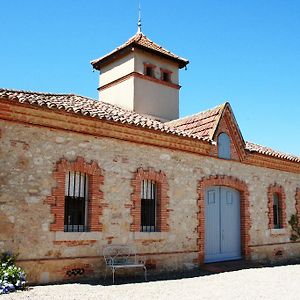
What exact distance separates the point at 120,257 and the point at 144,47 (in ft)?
34.1

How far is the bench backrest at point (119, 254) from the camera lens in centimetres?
1020

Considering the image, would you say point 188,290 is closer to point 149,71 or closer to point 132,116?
point 132,116

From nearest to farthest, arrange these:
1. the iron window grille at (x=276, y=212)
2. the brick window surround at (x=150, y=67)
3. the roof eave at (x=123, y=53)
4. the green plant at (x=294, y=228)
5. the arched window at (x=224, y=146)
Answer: the arched window at (x=224, y=146), the iron window grille at (x=276, y=212), the green plant at (x=294, y=228), the roof eave at (x=123, y=53), the brick window surround at (x=150, y=67)

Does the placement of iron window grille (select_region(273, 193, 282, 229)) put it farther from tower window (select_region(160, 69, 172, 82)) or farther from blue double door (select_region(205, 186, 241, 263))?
tower window (select_region(160, 69, 172, 82))

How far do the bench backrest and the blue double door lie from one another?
3.41m

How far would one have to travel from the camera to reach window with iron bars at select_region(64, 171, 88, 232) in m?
10.0

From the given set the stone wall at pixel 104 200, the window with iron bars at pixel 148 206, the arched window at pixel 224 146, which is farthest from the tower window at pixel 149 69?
the window with iron bars at pixel 148 206

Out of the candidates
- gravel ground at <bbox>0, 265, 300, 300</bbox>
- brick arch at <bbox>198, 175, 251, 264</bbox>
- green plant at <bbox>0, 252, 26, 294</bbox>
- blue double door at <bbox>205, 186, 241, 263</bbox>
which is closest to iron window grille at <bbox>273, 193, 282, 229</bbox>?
brick arch at <bbox>198, 175, 251, 264</bbox>

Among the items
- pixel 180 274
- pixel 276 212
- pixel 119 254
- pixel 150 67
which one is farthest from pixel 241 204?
pixel 150 67

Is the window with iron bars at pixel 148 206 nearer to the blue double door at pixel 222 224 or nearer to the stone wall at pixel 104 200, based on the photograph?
the stone wall at pixel 104 200

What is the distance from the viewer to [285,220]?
16438mm

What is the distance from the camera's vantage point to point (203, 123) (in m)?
14.3

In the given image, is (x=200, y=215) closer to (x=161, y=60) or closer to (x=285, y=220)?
(x=285, y=220)

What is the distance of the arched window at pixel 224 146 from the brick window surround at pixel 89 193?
5264mm
